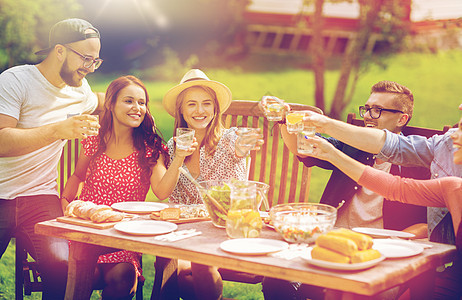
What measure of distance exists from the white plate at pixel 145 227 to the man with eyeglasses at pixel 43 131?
0.74m

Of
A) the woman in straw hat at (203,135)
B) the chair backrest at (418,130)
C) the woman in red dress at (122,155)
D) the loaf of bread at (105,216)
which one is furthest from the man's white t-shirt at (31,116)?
the chair backrest at (418,130)

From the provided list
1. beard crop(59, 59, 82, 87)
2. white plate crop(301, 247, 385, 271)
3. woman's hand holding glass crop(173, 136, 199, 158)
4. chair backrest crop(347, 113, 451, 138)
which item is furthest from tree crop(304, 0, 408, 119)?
white plate crop(301, 247, 385, 271)

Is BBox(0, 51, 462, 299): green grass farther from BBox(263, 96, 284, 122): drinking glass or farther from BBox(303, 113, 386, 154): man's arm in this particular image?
BBox(303, 113, 386, 154): man's arm

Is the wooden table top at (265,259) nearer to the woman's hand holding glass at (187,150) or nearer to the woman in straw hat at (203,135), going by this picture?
the woman's hand holding glass at (187,150)

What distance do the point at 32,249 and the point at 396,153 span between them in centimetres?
236

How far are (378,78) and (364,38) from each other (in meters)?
5.16

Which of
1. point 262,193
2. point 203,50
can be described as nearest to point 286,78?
point 203,50

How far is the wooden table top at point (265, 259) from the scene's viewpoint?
222cm

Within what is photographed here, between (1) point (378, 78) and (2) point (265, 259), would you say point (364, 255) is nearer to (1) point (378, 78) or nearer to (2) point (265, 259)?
(2) point (265, 259)

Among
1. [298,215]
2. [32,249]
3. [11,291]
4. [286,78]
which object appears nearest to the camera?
[298,215]

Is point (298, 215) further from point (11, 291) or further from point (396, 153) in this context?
point (11, 291)

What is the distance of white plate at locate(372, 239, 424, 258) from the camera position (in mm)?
2516

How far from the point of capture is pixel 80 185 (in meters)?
4.02

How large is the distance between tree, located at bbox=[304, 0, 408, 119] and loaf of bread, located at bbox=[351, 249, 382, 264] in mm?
6769
